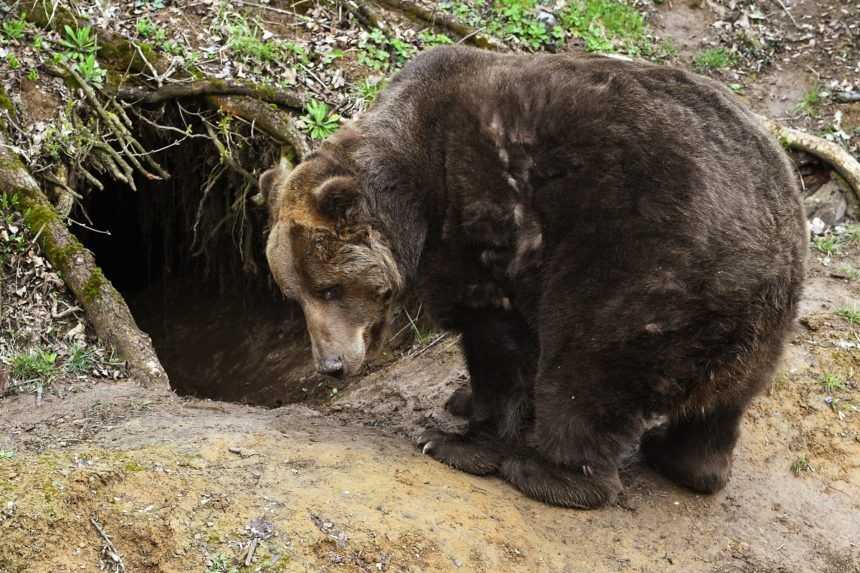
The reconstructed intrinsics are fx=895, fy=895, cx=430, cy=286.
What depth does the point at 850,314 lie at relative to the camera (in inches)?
243

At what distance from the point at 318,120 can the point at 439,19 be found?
1.88m

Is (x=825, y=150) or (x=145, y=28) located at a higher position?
(x=145, y=28)

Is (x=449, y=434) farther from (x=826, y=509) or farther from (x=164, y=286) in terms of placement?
(x=164, y=286)

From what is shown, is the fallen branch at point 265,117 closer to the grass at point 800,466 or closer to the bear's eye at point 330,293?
the bear's eye at point 330,293

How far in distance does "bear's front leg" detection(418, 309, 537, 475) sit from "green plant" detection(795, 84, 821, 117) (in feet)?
16.6

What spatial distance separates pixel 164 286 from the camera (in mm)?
10203

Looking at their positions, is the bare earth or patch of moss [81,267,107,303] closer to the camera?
the bare earth

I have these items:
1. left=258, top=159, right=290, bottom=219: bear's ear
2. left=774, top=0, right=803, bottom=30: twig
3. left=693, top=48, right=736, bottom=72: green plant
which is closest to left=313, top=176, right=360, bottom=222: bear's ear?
left=258, top=159, right=290, bottom=219: bear's ear

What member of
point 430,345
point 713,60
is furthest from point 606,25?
point 430,345

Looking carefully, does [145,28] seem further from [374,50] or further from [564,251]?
[564,251]

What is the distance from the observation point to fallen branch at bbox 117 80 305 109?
282 inches

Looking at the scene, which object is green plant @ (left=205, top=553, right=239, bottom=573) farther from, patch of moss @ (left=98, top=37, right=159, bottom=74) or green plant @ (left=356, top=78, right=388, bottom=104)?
patch of moss @ (left=98, top=37, right=159, bottom=74)

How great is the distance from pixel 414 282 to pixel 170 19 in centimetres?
411

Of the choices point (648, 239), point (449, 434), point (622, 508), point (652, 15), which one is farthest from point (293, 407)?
point (652, 15)
